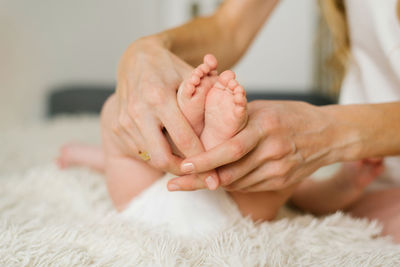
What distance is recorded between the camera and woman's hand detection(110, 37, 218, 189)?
542mm

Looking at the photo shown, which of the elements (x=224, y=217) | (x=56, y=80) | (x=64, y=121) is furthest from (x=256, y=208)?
(x=56, y=80)

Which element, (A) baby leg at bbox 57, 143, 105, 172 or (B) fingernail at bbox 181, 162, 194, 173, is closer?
(B) fingernail at bbox 181, 162, 194, 173

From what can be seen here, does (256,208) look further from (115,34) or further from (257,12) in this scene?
(115,34)

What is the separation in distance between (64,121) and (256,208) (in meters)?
1.24

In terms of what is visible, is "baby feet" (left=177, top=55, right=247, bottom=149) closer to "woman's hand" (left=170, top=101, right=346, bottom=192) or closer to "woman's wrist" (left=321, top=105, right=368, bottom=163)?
"woman's hand" (left=170, top=101, right=346, bottom=192)

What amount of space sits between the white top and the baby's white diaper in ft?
1.63

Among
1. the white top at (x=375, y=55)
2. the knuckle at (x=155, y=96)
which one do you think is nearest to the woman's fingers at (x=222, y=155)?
the knuckle at (x=155, y=96)

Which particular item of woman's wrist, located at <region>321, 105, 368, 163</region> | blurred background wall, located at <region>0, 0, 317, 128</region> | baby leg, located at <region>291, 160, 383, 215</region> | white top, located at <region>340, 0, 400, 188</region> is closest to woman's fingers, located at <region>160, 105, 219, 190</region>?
woman's wrist, located at <region>321, 105, 368, 163</region>

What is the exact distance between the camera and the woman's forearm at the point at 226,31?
2.82 ft

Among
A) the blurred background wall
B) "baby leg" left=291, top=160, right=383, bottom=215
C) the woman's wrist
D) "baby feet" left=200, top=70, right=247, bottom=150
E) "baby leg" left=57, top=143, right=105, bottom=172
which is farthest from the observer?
the blurred background wall

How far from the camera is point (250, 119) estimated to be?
0.54 m

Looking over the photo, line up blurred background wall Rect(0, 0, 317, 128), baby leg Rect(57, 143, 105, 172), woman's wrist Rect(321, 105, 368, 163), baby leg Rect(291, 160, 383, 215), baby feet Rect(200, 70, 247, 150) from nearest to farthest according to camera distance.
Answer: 1. baby feet Rect(200, 70, 247, 150)
2. woman's wrist Rect(321, 105, 368, 163)
3. baby leg Rect(291, 160, 383, 215)
4. baby leg Rect(57, 143, 105, 172)
5. blurred background wall Rect(0, 0, 317, 128)

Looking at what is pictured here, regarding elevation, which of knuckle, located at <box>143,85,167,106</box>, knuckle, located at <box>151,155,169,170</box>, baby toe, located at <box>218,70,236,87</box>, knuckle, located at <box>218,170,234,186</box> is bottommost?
knuckle, located at <box>218,170,234,186</box>

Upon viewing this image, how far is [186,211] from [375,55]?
2.18 ft
